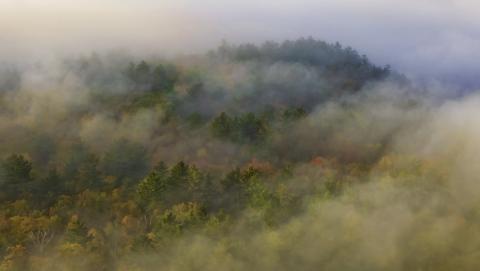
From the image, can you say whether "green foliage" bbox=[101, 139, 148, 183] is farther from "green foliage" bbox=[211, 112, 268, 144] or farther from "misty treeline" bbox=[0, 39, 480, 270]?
"green foliage" bbox=[211, 112, 268, 144]

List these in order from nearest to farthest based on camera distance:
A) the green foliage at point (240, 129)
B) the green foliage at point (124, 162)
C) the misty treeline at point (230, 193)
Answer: the misty treeline at point (230, 193), the green foliage at point (124, 162), the green foliage at point (240, 129)

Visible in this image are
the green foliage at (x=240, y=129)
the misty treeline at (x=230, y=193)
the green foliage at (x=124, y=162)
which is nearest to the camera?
the misty treeline at (x=230, y=193)

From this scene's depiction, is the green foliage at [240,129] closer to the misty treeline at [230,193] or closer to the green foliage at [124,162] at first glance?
the misty treeline at [230,193]

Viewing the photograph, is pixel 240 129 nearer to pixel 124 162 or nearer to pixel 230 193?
pixel 124 162

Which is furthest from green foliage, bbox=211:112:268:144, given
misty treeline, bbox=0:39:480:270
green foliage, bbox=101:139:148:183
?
green foliage, bbox=101:139:148:183

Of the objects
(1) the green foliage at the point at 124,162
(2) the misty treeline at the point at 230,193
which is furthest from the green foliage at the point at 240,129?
(1) the green foliage at the point at 124,162

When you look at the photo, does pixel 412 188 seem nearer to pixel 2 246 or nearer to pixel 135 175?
pixel 135 175

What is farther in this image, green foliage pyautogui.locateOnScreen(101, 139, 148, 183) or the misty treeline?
green foliage pyautogui.locateOnScreen(101, 139, 148, 183)

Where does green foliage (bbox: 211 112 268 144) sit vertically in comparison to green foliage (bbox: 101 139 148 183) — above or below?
above

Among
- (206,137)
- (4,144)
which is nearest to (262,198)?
→ (206,137)
